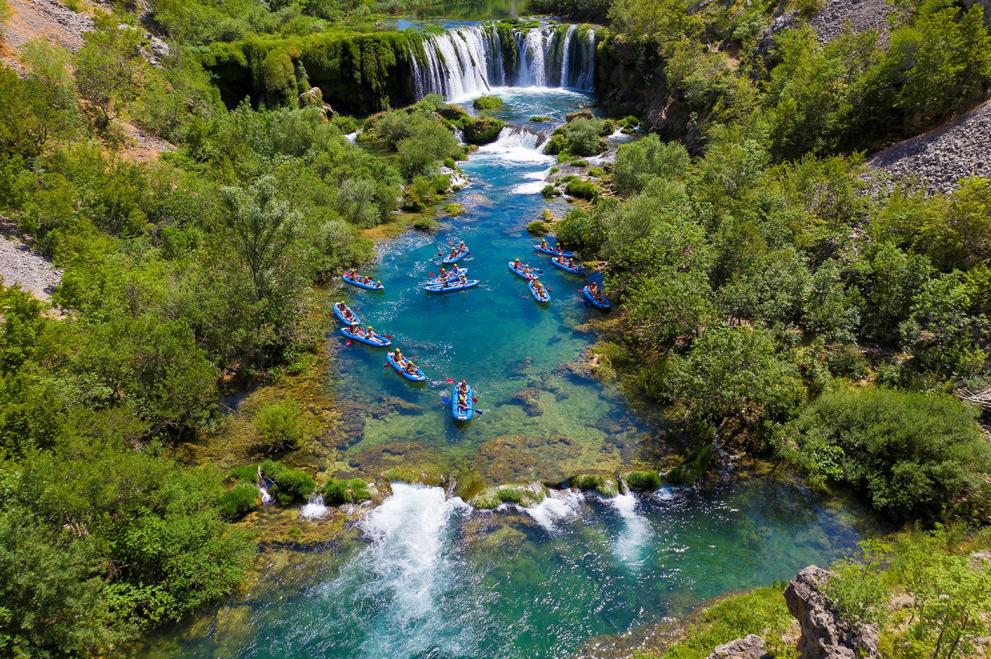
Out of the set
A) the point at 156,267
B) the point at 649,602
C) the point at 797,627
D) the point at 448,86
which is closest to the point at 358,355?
the point at 156,267

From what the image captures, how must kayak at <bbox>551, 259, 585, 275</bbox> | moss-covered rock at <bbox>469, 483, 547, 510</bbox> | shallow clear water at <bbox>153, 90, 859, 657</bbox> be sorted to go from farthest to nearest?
kayak at <bbox>551, 259, 585, 275</bbox> < moss-covered rock at <bbox>469, 483, 547, 510</bbox> < shallow clear water at <bbox>153, 90, 859, 657</bbox>

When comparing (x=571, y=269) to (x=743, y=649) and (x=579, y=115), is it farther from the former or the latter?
(x=579, y=115)

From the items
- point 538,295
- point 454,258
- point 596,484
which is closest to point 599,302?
point 538,295

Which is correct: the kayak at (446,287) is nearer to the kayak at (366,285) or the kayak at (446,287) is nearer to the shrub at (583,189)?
the kayak at (366,285)

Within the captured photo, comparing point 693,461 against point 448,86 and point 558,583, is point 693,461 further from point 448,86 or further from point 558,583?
point 448,86

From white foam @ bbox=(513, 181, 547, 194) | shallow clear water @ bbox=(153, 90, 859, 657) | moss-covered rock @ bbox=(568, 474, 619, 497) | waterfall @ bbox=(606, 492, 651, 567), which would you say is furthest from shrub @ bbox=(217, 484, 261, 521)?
white foam @ bbox=(513, 181, 547, 194)

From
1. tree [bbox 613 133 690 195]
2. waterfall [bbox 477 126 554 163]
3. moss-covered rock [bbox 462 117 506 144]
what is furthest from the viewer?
moss-covered rock [bbox 462 117 506 144]

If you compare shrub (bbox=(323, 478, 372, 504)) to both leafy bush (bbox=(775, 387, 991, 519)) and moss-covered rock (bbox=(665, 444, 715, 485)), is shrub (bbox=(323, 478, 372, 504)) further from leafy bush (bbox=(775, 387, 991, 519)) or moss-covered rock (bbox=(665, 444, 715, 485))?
leafy bush (bbox=(775, 387, 991, 519))
